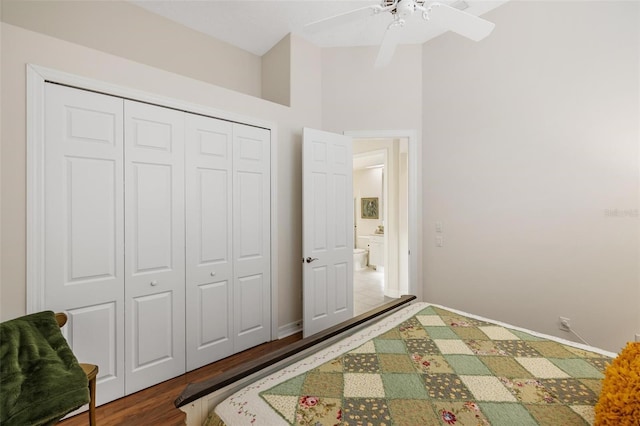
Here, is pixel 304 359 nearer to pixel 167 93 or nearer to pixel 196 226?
pixel 196 226

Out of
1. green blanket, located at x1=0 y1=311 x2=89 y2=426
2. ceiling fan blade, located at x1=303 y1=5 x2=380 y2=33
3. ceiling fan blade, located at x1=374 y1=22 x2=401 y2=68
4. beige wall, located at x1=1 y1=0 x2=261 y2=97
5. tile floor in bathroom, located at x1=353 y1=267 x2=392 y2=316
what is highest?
beige wall, located at x1=1 y1=0 x2=261 y2=97

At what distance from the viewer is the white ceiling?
251cm

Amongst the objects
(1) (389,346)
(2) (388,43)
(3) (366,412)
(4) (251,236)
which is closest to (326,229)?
(4) (251,236)

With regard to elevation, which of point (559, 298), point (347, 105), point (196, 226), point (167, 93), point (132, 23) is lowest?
point (559, 298)

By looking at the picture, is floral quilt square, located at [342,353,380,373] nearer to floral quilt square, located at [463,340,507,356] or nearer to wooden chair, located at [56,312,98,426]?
floral quilt square, located at [463,340,507,356]

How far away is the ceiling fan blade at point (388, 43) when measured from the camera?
70.9 inches

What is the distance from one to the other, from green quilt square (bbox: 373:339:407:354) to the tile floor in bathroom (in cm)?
219

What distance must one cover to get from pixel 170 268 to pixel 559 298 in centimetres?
321

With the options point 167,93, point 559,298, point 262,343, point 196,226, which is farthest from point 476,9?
point 262,343

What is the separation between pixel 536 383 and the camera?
1.10m

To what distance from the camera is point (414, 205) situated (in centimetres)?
309

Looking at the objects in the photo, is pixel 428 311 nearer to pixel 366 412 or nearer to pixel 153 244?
pixel 366 412

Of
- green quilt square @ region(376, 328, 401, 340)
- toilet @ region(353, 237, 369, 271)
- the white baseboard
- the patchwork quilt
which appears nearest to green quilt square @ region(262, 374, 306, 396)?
the patchwork quilt

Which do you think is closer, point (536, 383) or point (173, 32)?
point (536, 383)
